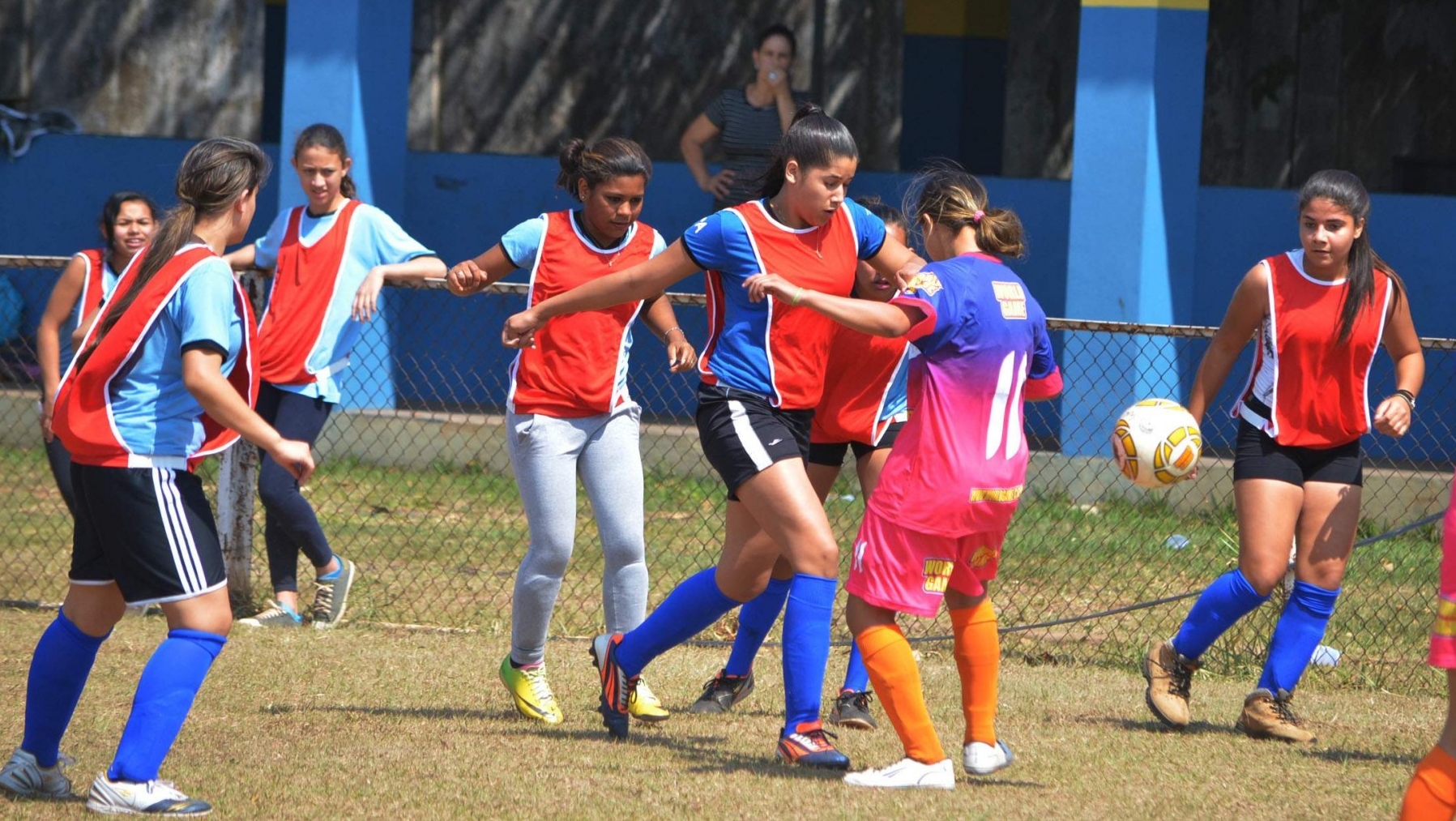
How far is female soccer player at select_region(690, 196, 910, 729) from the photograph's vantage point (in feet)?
17.7

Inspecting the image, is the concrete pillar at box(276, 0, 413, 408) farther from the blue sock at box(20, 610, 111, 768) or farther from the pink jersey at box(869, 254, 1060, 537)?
the pink jersey at box(869, 254, 1060, 537)

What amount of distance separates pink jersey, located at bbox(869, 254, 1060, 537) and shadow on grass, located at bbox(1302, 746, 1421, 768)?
58.1 inches

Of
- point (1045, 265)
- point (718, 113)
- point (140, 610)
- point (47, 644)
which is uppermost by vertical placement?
point (718, 113)

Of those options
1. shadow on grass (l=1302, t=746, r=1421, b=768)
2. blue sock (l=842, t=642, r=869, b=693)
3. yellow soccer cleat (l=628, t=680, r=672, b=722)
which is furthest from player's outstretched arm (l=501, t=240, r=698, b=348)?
shadow on grass (l=1302, t=746, r=1421, b=768)

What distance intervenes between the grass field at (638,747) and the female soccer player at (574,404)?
388 millimetres

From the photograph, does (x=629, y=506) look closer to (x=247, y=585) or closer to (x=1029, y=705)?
(x=1029, y=705)

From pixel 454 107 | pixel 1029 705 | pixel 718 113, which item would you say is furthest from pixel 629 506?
pixel 454 107

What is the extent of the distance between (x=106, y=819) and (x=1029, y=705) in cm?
309

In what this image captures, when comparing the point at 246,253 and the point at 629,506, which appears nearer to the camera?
the point at 629,506

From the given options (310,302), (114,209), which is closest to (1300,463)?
(310,302)

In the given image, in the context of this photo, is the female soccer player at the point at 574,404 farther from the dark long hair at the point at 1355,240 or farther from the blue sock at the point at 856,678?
the dark long hair at the point at 1355,240

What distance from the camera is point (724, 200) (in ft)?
33.6

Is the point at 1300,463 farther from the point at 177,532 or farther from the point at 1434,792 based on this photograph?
the point at 177,532

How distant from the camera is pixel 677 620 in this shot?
5043 mm
